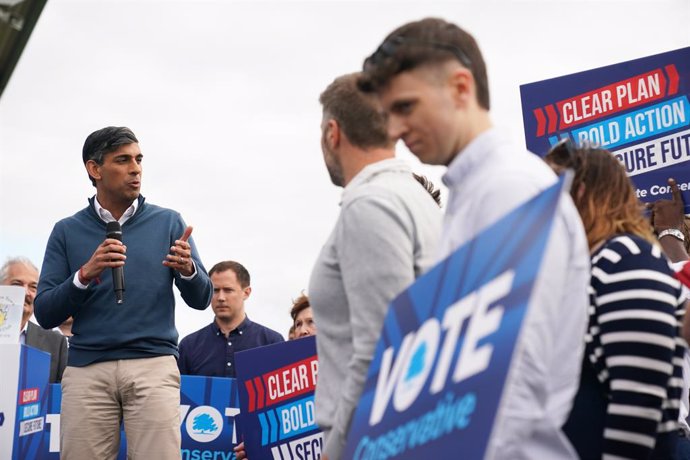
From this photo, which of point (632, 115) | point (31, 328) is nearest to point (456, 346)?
point (632, 115)

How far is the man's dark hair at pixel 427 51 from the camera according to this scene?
85.8 inches

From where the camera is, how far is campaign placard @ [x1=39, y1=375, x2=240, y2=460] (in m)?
6.83

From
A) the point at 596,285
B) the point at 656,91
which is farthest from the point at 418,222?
the point at 656,91

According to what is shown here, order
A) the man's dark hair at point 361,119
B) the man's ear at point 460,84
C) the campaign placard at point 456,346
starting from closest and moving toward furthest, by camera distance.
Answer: the campaign placard at point 456,346 < the man's ear at point 460,84 < the man's dark hair at point 361,119

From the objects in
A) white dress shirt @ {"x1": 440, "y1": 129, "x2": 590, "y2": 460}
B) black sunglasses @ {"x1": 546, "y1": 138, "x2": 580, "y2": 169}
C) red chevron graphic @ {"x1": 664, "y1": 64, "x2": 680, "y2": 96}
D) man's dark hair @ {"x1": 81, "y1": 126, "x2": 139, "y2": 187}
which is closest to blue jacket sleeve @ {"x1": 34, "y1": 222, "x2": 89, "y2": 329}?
man's dark hair @ {"x1": 81, "y1": 126, "x2": 139, "y2": 187}

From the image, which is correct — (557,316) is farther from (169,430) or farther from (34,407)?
Answer: (34,407)

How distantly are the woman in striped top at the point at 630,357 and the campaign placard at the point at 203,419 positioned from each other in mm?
4525

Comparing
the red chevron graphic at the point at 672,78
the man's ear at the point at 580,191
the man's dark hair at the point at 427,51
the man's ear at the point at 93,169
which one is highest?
the red chevron graphic at the point at 672,78

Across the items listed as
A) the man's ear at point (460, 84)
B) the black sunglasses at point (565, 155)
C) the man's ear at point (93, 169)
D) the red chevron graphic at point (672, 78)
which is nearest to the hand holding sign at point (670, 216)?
the red chevron graphic at point (672, 78)

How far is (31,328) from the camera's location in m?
7.79

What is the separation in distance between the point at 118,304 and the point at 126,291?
8cm

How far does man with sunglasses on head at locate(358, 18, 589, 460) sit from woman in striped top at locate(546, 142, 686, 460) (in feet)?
1.62

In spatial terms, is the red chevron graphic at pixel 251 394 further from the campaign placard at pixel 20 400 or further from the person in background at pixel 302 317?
the person in background at pixel 302 317

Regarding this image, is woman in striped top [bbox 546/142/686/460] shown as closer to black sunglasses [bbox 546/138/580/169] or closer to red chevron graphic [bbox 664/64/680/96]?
black sunglasses [bbox 546/138/580/169]
